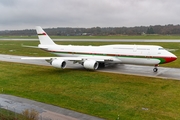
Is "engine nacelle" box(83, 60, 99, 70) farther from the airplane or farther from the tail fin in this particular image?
the tail fin

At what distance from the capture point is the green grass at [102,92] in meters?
16.7

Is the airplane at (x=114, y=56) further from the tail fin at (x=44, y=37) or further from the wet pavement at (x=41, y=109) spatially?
the wet pavement at (x=41, y=109)

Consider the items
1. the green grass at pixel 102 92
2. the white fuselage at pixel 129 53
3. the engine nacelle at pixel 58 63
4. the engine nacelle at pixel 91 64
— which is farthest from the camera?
the engine nacelle at pixel 91 64

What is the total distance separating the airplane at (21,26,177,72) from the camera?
2937 centimetres

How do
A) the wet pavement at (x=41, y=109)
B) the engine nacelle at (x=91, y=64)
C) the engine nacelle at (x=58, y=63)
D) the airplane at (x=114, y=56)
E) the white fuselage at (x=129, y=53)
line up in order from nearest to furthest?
the wet pavement at (x=41, y=109), the white fuselage at (x=129, y=53), the airplane at (x=114, y=56), the engine nacelle at (x=58, y=63), the engine nacelle at (x=91, y=64)

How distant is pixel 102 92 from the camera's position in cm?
2148

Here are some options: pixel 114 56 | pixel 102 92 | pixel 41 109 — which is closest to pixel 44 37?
pixel 114 56

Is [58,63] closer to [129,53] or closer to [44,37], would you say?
[129,53]

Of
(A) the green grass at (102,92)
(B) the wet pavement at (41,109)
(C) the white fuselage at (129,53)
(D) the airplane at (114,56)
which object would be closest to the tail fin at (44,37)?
(D) the airplane at (114,56)

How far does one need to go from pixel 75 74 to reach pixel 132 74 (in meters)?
7.89

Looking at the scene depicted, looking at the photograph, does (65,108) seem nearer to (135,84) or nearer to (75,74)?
(135,84)

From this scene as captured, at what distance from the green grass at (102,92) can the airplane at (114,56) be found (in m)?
2.10

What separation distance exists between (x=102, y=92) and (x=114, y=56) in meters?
12.0

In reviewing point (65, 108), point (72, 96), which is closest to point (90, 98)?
point (72, 96)
